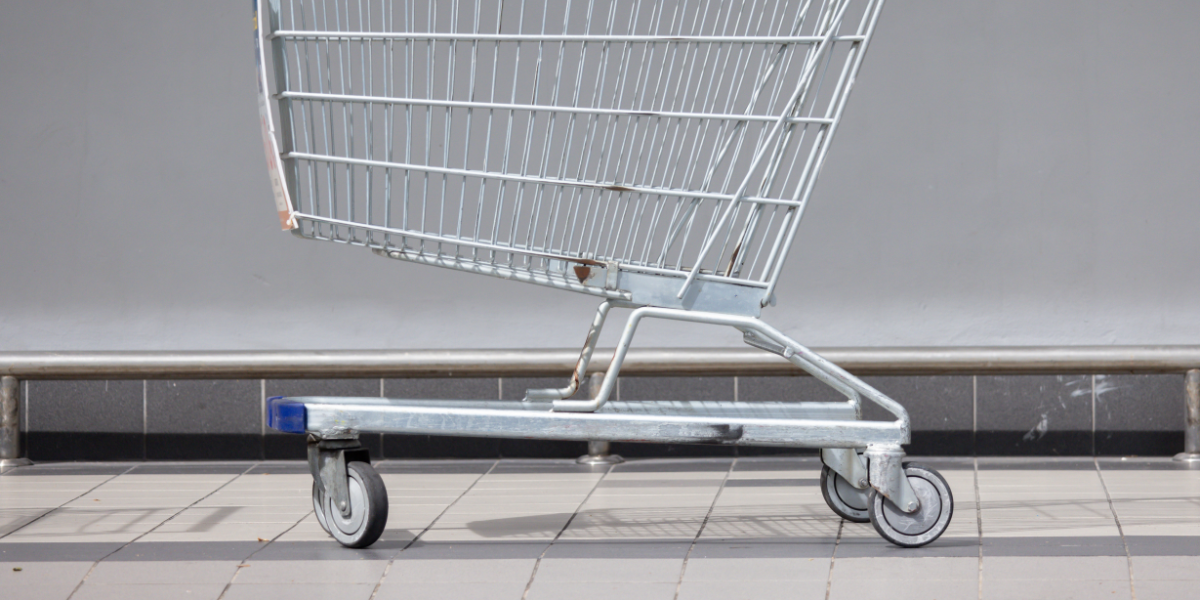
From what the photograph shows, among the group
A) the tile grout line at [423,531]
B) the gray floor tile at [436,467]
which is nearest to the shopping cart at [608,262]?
the tile grout line at [423,531]

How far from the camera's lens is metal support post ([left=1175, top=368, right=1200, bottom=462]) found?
4566 mm

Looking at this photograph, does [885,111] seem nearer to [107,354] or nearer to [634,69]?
[634,69]

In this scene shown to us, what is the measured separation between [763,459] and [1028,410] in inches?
42.4

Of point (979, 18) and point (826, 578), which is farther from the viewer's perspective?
point (979, 18)

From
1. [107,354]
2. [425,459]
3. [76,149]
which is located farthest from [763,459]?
[76,149]

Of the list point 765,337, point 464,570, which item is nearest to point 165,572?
point 464,570

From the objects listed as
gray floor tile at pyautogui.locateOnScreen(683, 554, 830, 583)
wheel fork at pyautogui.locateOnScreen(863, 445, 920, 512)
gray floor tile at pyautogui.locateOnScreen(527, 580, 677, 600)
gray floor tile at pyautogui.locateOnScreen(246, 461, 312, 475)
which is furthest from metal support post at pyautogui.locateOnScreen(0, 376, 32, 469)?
wheel fork at pyautogui.locateOnScreen(863, 445, 920, 512)

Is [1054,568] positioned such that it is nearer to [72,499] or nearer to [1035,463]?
[1035,463]

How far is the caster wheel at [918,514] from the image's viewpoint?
3105 mm

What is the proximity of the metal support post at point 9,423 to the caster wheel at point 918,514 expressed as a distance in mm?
3465

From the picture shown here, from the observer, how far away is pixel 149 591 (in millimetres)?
2814

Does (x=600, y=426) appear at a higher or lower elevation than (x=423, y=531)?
higher

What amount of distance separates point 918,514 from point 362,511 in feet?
4.69

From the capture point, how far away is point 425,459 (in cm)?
504
